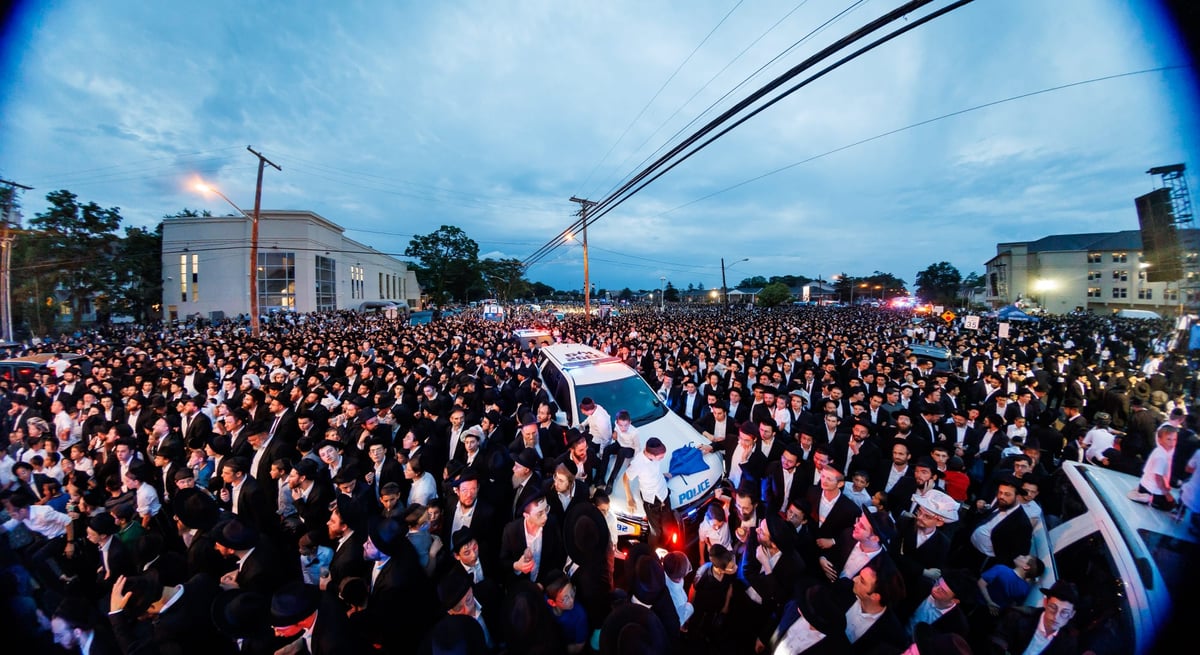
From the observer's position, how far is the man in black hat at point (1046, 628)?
6.74 ft

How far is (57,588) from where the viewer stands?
10.2 feet

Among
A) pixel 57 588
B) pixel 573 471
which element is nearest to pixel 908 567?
pixel 573 471

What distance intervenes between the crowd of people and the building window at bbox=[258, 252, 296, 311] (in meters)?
36.5

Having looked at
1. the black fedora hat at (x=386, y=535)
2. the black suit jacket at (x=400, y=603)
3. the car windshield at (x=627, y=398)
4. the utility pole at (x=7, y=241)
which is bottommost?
the black suit jacket at (x=400, y=603)

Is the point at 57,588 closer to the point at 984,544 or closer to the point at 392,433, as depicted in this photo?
the point at 392,433

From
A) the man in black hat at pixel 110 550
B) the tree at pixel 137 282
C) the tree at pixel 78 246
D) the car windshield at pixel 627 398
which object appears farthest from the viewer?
the tree at pixel 137 282

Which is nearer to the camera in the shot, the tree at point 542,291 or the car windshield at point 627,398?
the car windshield at point 627,398

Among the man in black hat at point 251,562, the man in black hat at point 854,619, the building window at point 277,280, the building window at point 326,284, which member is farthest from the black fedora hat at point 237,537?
the building window at point 326,284

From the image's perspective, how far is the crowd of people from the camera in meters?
2.20

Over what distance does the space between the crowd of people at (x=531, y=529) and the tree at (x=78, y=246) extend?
23196 mm

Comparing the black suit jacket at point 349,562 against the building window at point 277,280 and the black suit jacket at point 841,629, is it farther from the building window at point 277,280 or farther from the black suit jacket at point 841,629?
the building window at point 277,280

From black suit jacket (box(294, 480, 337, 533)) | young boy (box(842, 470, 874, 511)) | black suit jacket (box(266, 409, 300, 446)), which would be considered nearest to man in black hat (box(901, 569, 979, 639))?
young boy (box(842, 470, 874, 511))

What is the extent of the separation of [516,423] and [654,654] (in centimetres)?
469

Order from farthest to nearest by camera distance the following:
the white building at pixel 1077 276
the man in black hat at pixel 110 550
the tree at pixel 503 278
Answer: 1. the tree at pixel 503 278
2. the white building at pixel 1077 276
3. the man in black hat at pixel 110 550
